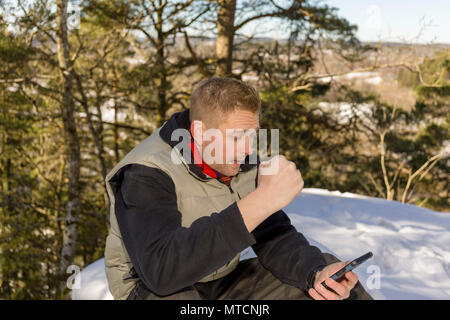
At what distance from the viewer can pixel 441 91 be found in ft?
40.9

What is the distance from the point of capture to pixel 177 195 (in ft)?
4.85

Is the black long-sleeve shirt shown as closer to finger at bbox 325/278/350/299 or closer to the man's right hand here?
the man's right hand

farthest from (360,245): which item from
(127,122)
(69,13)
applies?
(127,122)

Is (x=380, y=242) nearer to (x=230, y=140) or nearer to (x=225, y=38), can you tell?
(x=230, y=140)

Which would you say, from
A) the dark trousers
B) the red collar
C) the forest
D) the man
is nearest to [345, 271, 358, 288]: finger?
the man

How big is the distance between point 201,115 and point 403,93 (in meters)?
11.3

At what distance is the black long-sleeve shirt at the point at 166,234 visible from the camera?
1192 mm

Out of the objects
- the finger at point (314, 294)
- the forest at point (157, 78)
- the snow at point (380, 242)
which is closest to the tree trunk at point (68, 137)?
the forest at point (157, 78)

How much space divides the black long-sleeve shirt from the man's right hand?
3 cm

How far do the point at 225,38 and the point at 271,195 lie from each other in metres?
7.29

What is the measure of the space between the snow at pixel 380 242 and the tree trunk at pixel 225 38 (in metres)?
4.61

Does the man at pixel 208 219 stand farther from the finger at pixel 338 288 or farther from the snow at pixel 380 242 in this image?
the snow at pixel 380 242

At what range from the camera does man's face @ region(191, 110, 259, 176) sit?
148cm
